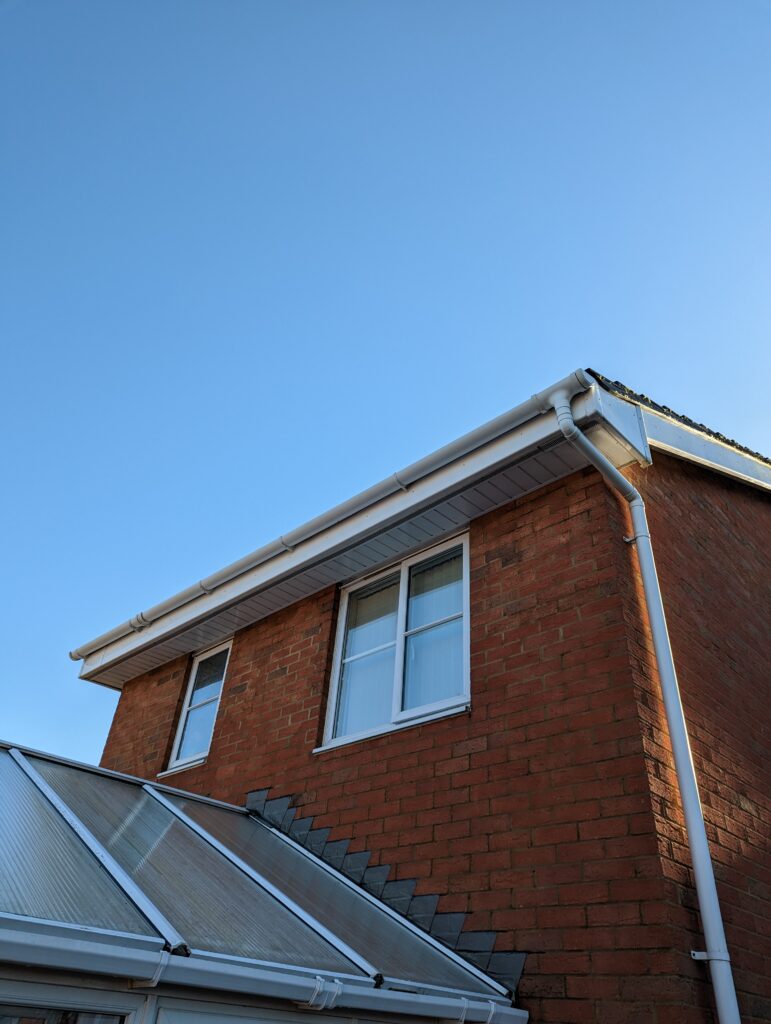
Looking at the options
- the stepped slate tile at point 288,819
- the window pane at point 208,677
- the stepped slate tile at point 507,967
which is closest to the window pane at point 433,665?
the stepped slate tile at point 288,819

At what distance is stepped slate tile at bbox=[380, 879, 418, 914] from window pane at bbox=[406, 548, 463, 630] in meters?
1.87

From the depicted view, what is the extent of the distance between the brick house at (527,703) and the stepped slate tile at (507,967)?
0.05 ft

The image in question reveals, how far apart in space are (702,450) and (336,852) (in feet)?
15.1

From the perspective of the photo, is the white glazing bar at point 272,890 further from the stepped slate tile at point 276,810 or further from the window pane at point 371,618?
the window pane at point 371,618

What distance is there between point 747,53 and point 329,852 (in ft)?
24.0

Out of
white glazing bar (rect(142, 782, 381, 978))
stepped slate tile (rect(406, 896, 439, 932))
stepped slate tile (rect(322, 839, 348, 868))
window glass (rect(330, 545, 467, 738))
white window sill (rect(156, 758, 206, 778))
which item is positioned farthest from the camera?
white window sill (rect(156, 758, 206, 778))

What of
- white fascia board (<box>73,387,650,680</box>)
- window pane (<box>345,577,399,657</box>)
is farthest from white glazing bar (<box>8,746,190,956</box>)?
window pane (<box>345,577,399,657</box>)

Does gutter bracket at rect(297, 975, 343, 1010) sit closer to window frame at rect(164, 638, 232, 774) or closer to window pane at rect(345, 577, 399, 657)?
window pane at rect(345, 577, 399, 657)

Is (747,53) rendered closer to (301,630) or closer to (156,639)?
(301,630)

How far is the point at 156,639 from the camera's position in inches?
306

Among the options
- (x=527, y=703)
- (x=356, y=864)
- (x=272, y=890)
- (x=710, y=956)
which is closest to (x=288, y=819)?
(x=356, y=864)

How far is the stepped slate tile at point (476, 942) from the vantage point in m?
4.08

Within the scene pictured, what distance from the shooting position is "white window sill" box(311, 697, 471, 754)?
16.4 feet

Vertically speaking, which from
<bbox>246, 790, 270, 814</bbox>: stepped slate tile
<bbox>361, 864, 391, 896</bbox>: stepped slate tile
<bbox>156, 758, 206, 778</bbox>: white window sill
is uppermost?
<bbox>156, 758, 206, 778</bbox>: white window sill
